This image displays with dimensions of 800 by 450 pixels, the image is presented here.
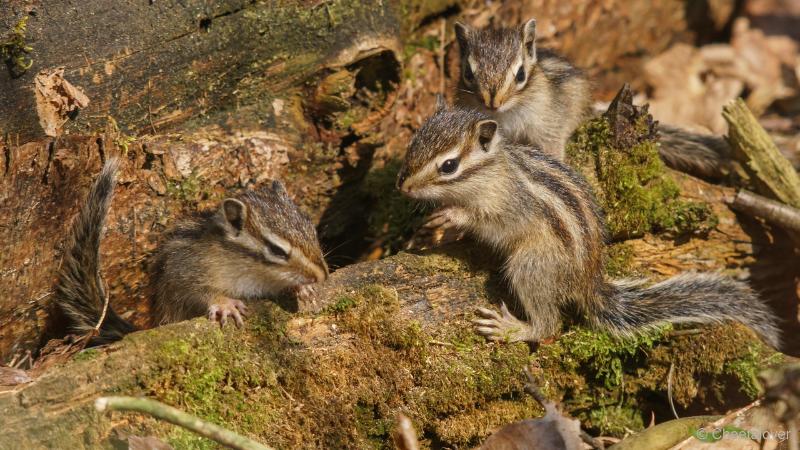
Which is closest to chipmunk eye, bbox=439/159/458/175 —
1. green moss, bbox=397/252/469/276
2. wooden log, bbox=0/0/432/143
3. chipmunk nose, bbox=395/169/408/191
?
chipmunk nose, bbox=395/169/408/191

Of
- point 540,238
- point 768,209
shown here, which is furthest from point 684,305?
point 768,209

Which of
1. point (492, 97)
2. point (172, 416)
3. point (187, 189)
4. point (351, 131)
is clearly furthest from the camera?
point (351, 131)

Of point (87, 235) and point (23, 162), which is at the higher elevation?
point (23, 162)

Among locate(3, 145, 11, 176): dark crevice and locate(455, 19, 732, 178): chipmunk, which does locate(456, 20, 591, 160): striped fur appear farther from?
locate(3, 145, 11, 176): dark crevice

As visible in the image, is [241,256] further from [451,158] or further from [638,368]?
[638,368]

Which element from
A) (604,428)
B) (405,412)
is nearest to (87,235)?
(405,412)

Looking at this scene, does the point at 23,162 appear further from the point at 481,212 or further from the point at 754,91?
the point at 754,91
